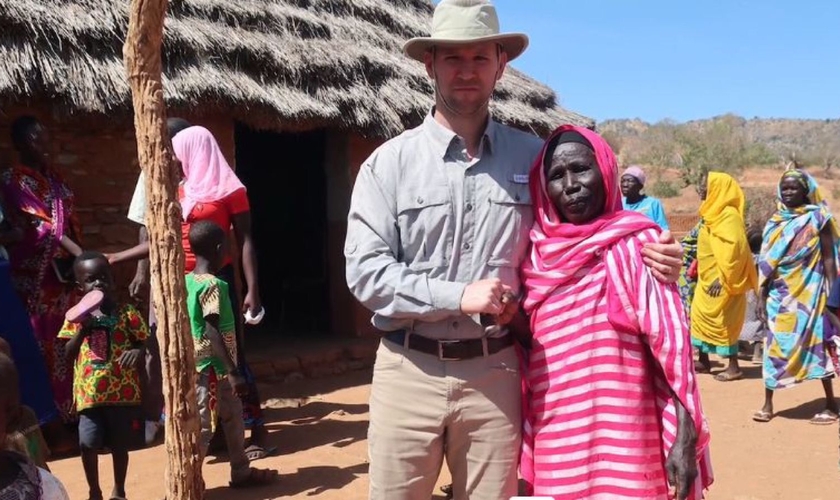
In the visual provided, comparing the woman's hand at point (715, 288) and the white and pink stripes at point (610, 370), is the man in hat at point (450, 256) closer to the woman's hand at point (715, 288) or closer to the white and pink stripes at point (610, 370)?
the white and pink stripes at point (610, 370)

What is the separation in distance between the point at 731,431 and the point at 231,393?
11.8ft

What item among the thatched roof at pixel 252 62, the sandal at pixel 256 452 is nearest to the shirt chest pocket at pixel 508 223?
the sandal at pixel 256 452

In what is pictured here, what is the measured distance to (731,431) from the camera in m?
5.69

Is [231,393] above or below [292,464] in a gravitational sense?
above

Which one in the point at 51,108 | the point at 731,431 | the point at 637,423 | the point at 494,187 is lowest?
the point at 731,431

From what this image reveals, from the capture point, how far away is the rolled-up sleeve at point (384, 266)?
208 cm

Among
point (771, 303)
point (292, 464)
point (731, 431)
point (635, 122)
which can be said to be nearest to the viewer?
point (292, 464)

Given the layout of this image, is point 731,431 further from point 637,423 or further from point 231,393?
point 637,423

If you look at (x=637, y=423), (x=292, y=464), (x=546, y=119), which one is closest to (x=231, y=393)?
(x=292, y=464)

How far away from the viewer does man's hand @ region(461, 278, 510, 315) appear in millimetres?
1992

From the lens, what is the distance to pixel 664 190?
26.2 metres

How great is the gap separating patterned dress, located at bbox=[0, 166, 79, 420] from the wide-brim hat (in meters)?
3.34

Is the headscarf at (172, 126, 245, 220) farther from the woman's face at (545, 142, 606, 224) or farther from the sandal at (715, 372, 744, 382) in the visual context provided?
the sandal at (715, 372, 744, 382)

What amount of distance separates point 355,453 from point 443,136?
3.08 metres
